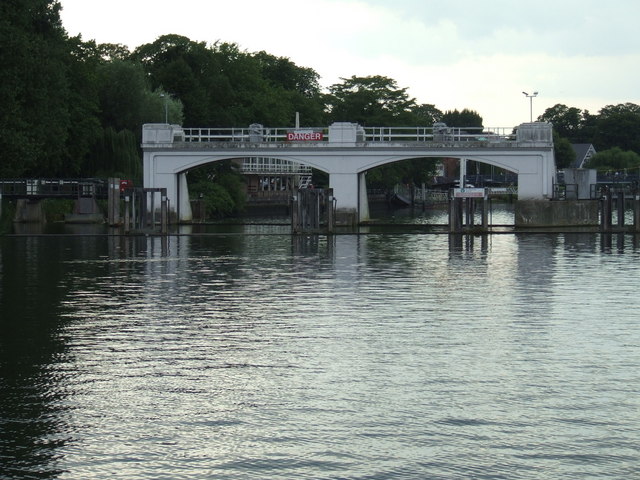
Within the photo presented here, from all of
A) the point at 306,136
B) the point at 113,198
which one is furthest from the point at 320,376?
the point at 306,136

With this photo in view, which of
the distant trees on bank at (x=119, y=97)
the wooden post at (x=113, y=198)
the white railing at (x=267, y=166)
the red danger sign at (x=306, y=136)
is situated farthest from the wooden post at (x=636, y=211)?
the white railing at (x=267, y=166)

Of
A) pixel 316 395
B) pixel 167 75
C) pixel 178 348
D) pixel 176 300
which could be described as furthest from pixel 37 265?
pixel 167 75

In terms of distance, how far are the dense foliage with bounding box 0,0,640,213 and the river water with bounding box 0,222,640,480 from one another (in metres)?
28.8

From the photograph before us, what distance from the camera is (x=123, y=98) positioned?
8869 centimetres

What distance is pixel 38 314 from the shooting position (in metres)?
24.8

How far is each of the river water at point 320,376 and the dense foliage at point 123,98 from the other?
28.8 meters

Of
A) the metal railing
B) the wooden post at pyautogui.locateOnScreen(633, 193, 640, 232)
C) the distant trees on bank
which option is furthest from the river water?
the metal railing

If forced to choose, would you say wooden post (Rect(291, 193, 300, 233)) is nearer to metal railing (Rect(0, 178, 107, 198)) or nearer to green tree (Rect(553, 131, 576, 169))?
metal railing (Rect(0, 178, 107, 198))

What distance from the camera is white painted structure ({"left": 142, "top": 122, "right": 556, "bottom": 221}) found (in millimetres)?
72125

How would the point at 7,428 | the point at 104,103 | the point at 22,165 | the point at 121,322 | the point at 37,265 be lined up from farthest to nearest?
the point at 104,103 < the point at 22,165 < the point at 37,265 < the point at 121,322 < the point at 7,428

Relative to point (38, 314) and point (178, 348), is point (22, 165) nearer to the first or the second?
point (38, 314)

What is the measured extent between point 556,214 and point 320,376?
57274 millimetres

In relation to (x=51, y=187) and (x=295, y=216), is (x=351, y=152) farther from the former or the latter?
(x=51, y=187)

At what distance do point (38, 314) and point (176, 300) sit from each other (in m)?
3.97
